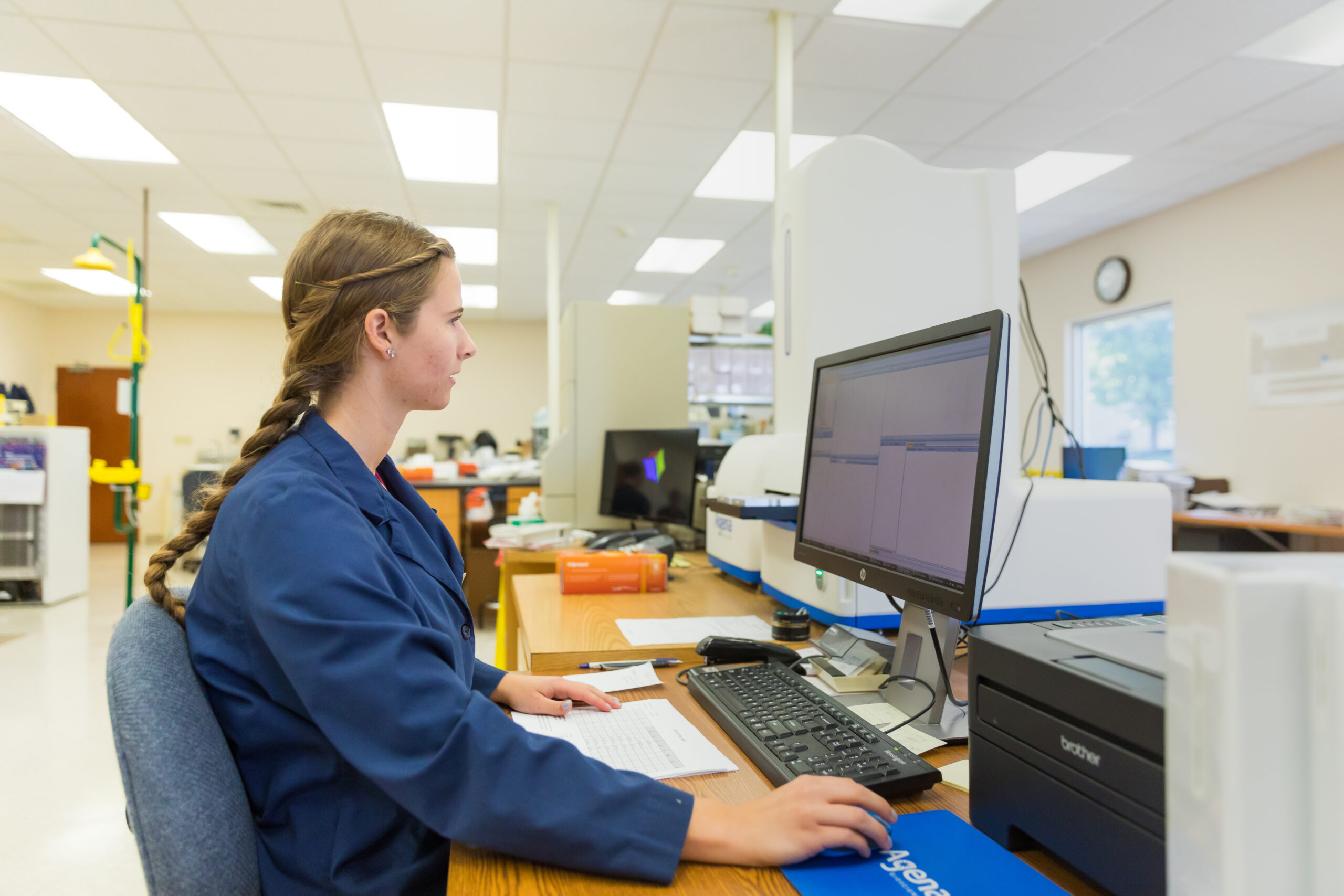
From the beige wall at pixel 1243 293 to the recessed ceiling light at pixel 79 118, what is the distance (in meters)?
6.20

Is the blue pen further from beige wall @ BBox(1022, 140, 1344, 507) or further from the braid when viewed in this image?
beige wall @ BBox(1022, 140, 1344, 507)

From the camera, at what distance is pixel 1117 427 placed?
567cm

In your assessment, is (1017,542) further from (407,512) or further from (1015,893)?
(407,512)

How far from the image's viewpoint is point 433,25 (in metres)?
2.93

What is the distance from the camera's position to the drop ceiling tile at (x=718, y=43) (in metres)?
2.88

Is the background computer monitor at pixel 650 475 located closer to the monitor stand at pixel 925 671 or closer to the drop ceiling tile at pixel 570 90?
the monitor stand at pixel 925 671

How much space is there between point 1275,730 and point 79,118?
5.01 m

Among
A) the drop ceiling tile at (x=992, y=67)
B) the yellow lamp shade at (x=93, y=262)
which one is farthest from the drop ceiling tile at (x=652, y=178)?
the yellow lamp shade at (x=93, y=262)

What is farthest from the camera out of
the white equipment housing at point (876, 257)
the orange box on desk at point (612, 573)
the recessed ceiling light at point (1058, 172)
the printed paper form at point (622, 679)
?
the recessed ceiling light at point (1058, 172)

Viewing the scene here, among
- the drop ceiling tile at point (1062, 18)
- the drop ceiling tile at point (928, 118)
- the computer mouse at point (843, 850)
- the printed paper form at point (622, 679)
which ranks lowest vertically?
the printed paper form at point (622, 679)

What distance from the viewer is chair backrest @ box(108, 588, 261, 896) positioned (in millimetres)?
625

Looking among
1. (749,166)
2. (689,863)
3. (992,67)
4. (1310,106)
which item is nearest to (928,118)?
(992,67)

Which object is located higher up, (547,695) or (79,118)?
(79,118)

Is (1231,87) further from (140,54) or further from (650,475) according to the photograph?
(140,54)
